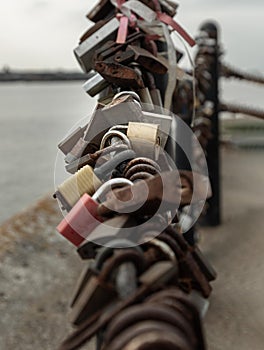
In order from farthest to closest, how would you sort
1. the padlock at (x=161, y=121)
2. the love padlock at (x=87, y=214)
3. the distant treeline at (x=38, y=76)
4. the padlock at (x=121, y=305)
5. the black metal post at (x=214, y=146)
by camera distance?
the distant treeline at (x=38, y=76)
the black metal post at (x=214, y=146)
the padlock at (x=161, y=121)
the love padlock at (x=87, y=214)
the padlock at (x=121, y=305)

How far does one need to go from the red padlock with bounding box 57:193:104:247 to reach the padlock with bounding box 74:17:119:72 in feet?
1.60

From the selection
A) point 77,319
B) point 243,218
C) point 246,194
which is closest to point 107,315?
point 77,319

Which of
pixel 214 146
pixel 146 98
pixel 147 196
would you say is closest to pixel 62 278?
pixel 214 146

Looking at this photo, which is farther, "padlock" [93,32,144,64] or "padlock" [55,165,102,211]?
"padlock" [93,32,144,64]

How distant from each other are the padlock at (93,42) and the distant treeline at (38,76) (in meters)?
2.32

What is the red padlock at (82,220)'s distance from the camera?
55 cm

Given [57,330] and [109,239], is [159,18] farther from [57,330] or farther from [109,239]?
[57,330]

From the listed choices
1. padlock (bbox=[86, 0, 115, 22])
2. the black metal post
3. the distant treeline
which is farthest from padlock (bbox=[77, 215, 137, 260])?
the distant treeline

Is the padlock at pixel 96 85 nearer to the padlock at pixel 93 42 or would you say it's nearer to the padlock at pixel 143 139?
the padlock at pixel 93 42

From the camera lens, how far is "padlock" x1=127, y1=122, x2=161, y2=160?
2.16ft

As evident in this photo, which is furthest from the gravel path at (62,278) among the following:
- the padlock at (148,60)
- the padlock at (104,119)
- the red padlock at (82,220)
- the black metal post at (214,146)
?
the red padlock at (82,220)

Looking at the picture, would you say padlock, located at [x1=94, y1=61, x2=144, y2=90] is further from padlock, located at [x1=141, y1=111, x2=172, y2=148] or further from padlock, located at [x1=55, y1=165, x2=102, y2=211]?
padlock, located at [x1=55, y1=165, x2=102, y2=211]

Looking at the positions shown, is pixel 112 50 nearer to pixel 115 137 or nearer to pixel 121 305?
pixel 115 137

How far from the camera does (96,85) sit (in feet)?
3.13
